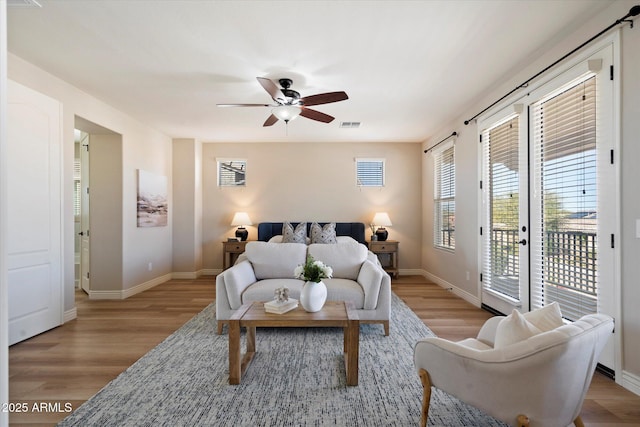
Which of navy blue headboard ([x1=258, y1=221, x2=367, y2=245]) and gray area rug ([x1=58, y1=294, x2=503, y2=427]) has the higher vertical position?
navy blue headboard ([x1=258, y1=221, x2=367, y2=245])

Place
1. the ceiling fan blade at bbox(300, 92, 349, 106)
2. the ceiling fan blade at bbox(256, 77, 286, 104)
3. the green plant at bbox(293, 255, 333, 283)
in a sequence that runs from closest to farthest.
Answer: the green plant at bbox(293, 255, 333, 283), the ceiling fan blade at bbox(256, 77, 286, 104), the ceiling fan blade at bbox(300, 92, 349, 106)

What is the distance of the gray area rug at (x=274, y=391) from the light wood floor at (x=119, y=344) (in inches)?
6.9

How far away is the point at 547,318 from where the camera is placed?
5.16 ft

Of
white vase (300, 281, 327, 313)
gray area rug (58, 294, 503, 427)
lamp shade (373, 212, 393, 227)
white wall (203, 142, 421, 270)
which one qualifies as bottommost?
gray area rug (58, 294, 503, 427)

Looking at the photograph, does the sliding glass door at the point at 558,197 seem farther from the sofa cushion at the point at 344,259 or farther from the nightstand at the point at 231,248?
the nightstand at the point at 231,248

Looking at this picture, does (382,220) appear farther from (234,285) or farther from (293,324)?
(293,324)

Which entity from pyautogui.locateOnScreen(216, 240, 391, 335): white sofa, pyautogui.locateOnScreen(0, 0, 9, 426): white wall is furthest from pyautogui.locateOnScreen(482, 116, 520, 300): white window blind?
pyautogui.locateOnScreen(0, 0, 9, 426): white wall

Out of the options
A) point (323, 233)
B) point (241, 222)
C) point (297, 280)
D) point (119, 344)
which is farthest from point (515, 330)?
point (241, 222)

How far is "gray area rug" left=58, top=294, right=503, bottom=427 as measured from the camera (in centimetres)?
181

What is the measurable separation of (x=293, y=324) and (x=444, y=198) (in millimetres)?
3963

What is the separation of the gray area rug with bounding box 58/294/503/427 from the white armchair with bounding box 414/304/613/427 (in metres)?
0.47

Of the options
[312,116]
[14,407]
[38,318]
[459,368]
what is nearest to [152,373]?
[14,407]

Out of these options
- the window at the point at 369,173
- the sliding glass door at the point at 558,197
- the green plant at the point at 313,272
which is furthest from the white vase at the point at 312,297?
the window at the point at 369,173

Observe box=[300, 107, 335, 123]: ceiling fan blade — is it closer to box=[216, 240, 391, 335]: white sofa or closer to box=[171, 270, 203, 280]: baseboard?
box=[216, 240, 391, 335]: white sofa
